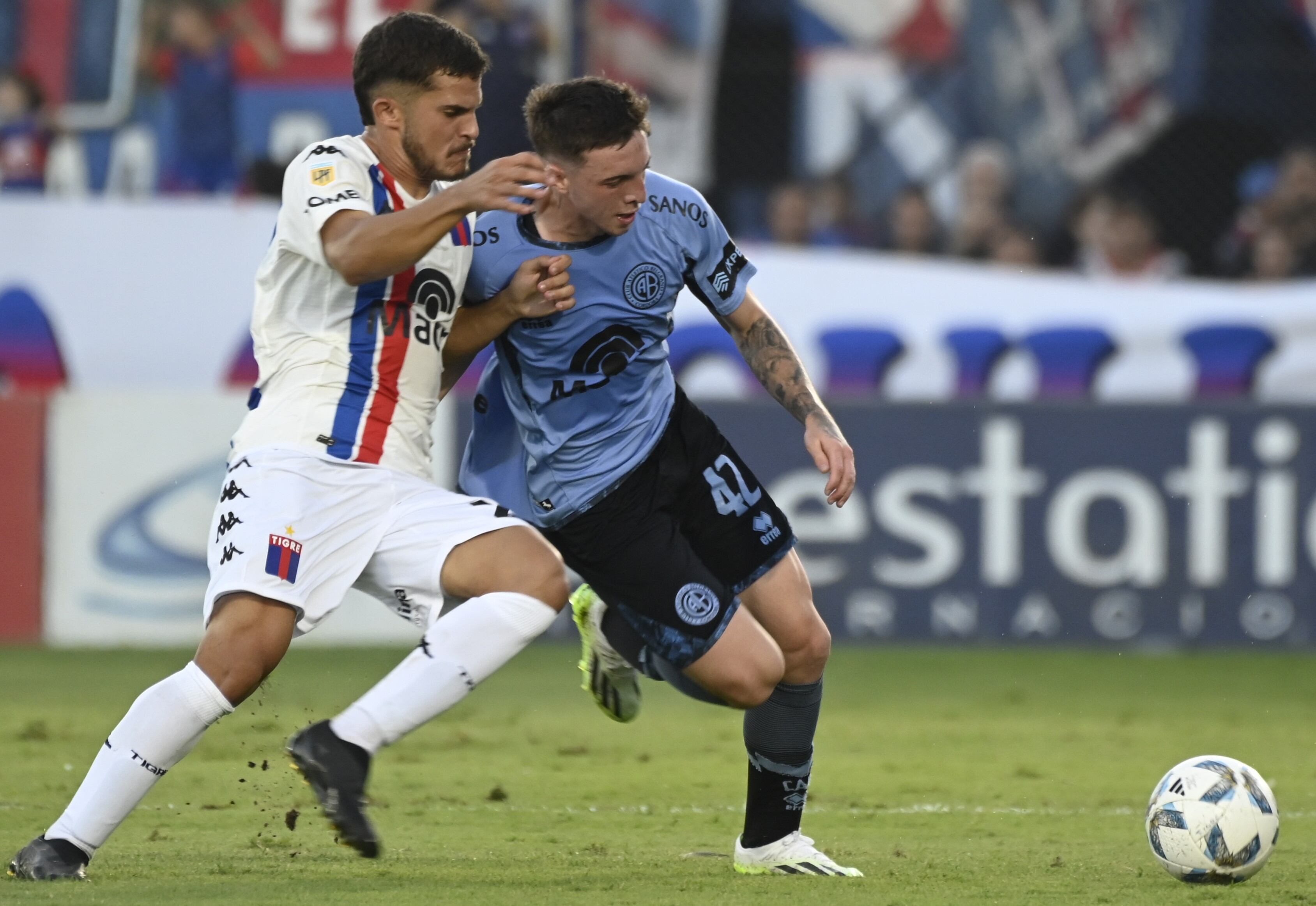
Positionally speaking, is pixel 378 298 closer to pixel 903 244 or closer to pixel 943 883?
pixel 943 883

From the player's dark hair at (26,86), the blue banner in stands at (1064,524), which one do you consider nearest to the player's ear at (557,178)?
the blue banner in stands at (1064,524)

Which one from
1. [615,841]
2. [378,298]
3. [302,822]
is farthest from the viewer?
[302,822]

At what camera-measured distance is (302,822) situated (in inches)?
227

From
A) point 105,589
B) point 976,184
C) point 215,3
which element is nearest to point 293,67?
point 215,3

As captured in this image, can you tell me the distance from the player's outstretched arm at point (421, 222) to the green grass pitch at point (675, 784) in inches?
53.7

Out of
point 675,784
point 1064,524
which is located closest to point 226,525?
point 675,784

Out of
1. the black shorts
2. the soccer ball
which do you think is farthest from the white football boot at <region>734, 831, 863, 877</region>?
the soccer ball

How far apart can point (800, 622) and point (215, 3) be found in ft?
27.7

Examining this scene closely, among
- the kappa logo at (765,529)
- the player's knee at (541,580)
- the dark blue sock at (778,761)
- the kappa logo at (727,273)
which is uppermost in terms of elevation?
the kappa logo at (727,273)

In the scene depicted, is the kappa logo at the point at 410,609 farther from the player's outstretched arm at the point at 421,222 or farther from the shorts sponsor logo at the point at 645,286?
the shorts sponsor logo at the point at 645,286

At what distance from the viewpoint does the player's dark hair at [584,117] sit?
474 centimetres

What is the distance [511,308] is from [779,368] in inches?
29.7

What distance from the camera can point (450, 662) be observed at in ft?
14.5

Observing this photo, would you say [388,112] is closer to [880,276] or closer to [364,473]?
[364,473]
